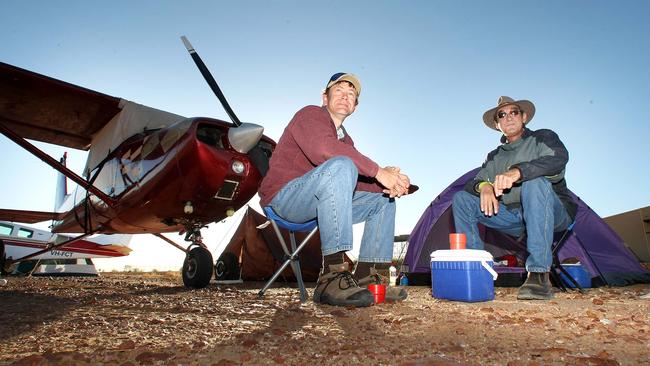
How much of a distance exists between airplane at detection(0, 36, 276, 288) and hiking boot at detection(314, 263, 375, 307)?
201 cm

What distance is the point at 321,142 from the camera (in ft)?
7.47

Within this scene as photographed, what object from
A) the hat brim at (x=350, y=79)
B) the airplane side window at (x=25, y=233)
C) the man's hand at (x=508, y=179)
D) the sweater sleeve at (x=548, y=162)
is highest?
the hat brim at (x=350, y=79)

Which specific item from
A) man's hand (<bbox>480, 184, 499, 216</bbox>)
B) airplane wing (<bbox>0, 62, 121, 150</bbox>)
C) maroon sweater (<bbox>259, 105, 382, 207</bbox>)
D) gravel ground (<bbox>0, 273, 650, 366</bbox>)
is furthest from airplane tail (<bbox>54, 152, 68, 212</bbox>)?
man's hand (<bbox>480, 184, 499, 216</bbox>)

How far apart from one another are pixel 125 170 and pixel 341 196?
13.7 ft

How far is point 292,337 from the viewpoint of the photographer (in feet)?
4.50

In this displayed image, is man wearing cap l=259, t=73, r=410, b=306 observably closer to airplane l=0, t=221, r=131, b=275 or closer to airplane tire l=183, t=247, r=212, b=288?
airplane tire l=183, t=247, r=212, b=288

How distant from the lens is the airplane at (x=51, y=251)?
1211 cm

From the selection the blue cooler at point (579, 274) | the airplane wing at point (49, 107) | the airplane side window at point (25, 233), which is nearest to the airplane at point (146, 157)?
the airplane wing at point (49, 107)

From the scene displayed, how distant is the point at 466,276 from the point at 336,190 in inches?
40.2

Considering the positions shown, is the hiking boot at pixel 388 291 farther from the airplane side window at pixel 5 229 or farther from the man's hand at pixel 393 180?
the airplane side window at pixel 5 229

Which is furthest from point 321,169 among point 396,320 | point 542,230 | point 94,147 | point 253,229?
point 94,147

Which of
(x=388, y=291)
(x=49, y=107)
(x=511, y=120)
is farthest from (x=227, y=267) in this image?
(x=511, y=120)

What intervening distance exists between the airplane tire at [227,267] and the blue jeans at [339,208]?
12.8ft

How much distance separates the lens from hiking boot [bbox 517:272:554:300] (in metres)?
2.42
